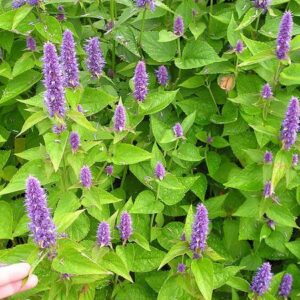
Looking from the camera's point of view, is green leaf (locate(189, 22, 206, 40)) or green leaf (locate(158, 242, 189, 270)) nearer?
green leaf (locate(158, 242, 189, 270))

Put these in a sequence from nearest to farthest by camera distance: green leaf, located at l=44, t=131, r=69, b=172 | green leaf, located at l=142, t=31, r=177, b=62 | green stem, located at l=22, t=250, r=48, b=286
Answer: green stem, located at l=22, t=250, r=48, b=286 < green leaf, located at l=44, t=131, r=69, b=172 < green leaf, located at l=142, t=31, r=177, b=62

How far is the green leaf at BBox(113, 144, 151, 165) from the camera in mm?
2664

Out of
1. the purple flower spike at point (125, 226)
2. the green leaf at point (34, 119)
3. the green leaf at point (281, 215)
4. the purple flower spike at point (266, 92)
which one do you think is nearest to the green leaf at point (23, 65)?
the green leaf at point (34, 119)

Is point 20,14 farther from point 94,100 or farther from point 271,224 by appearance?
point 271,224

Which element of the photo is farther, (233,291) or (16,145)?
(16,145)

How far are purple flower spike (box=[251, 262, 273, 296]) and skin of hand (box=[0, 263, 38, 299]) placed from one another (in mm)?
1218

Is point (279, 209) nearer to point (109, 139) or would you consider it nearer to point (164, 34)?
point (109, 139)

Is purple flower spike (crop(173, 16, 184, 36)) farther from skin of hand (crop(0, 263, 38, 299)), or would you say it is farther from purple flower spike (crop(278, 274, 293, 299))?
skin of hand (crop(0, 263, 38, 299))

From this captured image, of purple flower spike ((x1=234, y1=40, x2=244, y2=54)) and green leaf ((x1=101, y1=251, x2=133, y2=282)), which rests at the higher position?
purple flower spike ((x1=234, y1=40, x2=244, y2=54))

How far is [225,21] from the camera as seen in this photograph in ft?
10.6

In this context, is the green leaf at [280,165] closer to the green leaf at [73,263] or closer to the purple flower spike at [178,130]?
the purple flower spike at [178,130]

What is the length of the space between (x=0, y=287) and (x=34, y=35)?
194 centimetres

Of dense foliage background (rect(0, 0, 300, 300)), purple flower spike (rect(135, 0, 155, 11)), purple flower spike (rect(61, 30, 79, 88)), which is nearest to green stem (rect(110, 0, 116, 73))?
dense foliage background (rect(0, 0, 300, 300))

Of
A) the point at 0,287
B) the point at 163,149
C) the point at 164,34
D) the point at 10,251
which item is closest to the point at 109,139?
the point at 163,149
